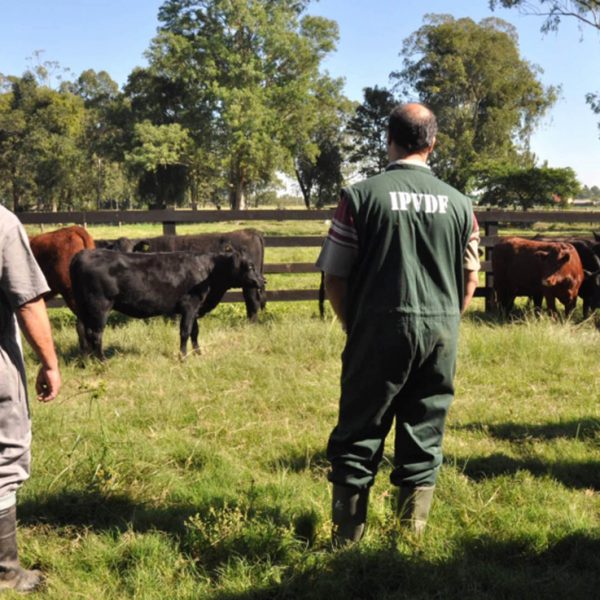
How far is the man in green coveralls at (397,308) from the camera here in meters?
2.95

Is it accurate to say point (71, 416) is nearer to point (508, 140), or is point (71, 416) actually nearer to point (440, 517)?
point (440, 517)

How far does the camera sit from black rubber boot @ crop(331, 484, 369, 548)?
3.16 metres

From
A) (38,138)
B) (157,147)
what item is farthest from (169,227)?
(38,138)

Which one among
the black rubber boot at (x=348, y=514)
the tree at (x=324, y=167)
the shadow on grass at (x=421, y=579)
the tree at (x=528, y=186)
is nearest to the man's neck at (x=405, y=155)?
the black rubber boot at (x=348, y=514)

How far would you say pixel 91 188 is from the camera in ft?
209

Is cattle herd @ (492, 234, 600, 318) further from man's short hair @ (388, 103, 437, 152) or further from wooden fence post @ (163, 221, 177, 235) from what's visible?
man's short hair @ (388, 103, 437, 152)

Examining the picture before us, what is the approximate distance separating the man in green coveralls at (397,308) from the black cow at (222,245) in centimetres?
681

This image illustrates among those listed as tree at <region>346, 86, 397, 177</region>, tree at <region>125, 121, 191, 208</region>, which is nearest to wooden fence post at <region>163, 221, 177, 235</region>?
tree at <region>125, 121, 191, 208</region>

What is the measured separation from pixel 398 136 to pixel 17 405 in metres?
2.25

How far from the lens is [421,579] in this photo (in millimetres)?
2926

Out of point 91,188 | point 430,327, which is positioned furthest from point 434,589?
point 91,188

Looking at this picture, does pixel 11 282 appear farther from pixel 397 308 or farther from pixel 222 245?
pixel 222 245

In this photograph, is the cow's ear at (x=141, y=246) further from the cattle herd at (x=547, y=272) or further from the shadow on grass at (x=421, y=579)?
the shadow on grass at (x=421, y=579)

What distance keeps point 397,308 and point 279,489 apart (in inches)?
63.1
